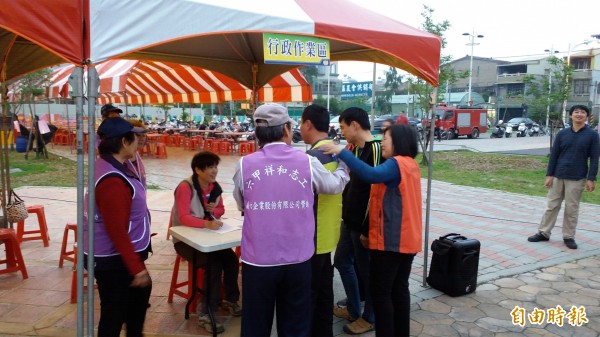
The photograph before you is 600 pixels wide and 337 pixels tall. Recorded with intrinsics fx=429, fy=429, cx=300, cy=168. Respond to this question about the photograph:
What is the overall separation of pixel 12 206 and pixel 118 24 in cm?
309

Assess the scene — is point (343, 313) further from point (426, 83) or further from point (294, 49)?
point (426, 83)

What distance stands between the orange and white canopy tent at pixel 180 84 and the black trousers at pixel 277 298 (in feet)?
15.1

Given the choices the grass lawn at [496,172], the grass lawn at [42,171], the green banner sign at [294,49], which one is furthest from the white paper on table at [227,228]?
the grass lawn at [496,172]

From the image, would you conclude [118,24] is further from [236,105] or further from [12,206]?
[236,105]

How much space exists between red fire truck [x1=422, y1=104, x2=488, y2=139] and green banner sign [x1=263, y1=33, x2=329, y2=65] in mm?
24663

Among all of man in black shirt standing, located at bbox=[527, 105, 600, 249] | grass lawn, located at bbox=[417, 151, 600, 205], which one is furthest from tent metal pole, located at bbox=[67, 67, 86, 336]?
grass lawn, located at bbox=[417, 151, 600, 205]

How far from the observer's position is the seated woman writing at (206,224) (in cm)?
315

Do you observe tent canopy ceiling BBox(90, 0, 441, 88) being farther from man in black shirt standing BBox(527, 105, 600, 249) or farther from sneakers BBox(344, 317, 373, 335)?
man in black shirt standing BBox(527, 105, 600, 249)

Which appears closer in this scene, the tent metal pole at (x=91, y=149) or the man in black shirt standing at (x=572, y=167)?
the tent metal pole at (x=91, y=149)

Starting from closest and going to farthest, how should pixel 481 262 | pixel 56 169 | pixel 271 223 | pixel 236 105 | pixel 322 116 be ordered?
pixel 271 223 → pixel 322 116 → pixel 481 262 → pixel 56 169 → pixel 236 105

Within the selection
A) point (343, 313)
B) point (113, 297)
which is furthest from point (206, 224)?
point (343, 313)

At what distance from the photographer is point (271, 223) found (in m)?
2.03

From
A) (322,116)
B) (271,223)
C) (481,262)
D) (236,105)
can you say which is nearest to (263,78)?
(322,116)

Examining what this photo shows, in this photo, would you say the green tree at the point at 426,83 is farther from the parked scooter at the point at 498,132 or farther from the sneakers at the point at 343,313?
the parked scooter at the point at 498,132
